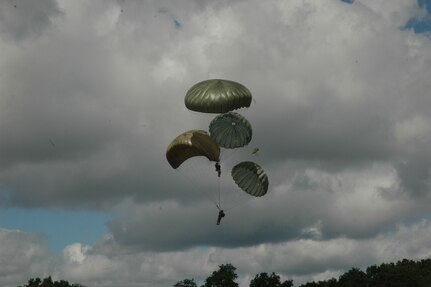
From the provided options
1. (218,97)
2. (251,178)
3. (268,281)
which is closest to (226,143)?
(251,178)

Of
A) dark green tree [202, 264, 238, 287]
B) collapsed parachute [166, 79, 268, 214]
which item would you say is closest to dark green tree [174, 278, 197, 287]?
dark green tree [202, 264, 238, 287]

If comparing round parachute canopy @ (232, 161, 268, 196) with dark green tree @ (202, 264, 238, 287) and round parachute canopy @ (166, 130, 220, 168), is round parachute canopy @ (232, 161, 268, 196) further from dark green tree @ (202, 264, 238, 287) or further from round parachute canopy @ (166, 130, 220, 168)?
dark green tree @ (202, 264, 238, 287)

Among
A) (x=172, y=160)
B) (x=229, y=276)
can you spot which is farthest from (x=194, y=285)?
(x=172, y=160)

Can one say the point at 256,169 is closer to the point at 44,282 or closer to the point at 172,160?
the point at 172,160

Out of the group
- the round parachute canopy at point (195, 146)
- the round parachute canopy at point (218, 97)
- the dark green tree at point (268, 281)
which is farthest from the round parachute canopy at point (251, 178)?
the dark green tree at point (268, 281)

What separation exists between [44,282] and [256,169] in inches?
4392

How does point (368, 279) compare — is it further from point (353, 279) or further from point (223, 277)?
point (223, 277)

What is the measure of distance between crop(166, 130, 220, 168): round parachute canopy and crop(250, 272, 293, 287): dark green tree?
4009 inches

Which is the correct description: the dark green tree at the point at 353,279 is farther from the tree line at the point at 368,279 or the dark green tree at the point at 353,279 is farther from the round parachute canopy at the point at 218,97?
the round parachute canopy at the point at 218,97

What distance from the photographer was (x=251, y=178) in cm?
6284

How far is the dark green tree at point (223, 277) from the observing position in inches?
6718

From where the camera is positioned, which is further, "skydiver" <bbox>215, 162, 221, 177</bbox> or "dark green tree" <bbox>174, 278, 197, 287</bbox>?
"dark green tree" <bbox>174, 278, 197, 287</bbox>

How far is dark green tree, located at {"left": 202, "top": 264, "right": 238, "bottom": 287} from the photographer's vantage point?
560 ft

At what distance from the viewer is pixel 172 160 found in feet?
213
